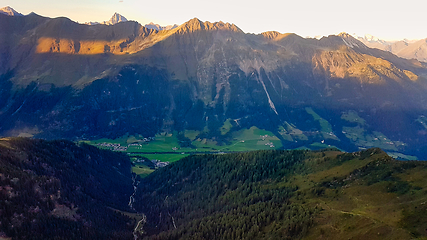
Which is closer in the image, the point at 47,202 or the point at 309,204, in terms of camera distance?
the point at 309,204

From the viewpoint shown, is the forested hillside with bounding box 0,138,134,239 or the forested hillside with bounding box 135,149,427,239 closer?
the forested hillside with bounding box 135,149,427,239

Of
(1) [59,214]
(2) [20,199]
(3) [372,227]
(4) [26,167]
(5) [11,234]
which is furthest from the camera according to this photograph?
(4) [26,167]

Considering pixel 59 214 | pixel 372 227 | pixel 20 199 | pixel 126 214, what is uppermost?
pixel 372 227

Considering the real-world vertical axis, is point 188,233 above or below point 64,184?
below

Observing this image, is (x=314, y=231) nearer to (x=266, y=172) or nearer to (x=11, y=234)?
(x=266, y=172)

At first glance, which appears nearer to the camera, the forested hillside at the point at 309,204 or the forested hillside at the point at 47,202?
the forested hillside at the point at 309,204

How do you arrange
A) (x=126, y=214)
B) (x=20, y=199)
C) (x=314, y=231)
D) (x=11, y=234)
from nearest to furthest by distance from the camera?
(x=314, y=231) → (x=11, y=234) → (x=20, y=199) → (x=126, y=214)

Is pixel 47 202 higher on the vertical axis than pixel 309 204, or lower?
lower

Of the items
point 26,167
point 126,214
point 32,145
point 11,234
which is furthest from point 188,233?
point 32,145
